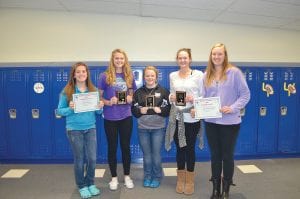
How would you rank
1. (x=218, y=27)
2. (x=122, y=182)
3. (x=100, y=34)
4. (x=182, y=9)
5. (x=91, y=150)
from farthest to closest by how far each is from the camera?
(x=218, y=27), (x=100, y=34), (x=182, y=9), (x=122, y=182), (x=91, y=150)

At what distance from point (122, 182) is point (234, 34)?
11.7 feet

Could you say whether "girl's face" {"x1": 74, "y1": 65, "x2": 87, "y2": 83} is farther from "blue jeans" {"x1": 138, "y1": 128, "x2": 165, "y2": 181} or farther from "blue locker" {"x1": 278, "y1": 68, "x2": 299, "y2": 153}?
"blue locker" {"x1": 278, "y1": 68, "x2": 299, "y2": 153}

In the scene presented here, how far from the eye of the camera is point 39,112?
363cm

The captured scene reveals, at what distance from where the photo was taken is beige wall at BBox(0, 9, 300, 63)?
4473 millimetres

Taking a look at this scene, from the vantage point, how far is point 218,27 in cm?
491

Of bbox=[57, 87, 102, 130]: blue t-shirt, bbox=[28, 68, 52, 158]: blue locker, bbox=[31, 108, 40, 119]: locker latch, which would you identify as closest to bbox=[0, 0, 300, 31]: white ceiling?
bbox=[28, 68, 52, 158]: blue locker

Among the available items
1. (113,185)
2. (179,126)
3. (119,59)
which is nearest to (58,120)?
(113,185)

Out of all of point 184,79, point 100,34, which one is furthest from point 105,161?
point 100,34

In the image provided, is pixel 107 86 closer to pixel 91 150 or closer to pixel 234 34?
pixel 91 150

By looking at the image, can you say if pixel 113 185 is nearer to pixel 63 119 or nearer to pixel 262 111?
pixel 63 119

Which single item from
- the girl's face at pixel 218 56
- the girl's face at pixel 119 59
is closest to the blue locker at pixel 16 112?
the girl's face at pixel 119 59

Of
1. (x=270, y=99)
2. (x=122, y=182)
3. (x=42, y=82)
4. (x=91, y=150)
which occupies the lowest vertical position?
(x=122, y=182)

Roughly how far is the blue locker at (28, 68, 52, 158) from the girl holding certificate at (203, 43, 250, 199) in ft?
7.55

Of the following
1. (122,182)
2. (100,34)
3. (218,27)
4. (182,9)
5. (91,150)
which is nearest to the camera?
(91,150)
